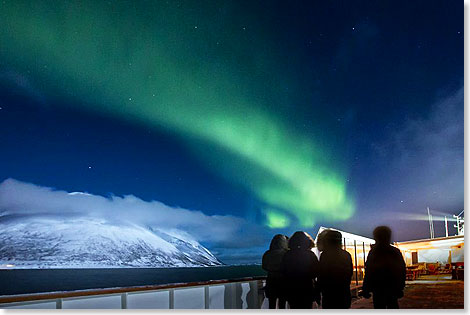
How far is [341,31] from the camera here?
538cm

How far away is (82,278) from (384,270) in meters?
80.0

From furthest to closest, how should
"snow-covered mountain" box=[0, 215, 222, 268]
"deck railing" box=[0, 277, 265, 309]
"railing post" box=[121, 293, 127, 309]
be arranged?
"snow-covered mountain" box=[0, 215, 222, 268] < "railing post" box=[121, 293, 127, 309] < "deck railing" box=[0, 277, 265, 309]

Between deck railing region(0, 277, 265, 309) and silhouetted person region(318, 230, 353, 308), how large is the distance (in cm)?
87

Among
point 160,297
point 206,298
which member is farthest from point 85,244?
point 160,297

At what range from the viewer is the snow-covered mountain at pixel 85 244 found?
4773 cm

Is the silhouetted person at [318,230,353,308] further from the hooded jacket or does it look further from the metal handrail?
the metal handrail

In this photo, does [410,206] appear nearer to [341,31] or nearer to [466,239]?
[466,239]

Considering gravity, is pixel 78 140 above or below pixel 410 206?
above

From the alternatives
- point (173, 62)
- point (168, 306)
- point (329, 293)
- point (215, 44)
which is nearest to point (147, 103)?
point (173, 62)

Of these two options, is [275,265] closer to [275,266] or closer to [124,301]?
[275,266]

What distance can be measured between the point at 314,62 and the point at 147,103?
240 centimetres

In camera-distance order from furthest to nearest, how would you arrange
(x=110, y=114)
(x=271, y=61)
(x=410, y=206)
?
(x=110, y=114), (x=271, y=61), (x=410, y=206)

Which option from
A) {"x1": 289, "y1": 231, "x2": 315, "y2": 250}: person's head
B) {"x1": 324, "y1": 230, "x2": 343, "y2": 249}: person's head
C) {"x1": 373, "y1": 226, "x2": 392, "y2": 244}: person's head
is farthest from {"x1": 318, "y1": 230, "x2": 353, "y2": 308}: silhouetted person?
{"x1": 373, "y1": 226, "x2": 392, "y2": 244}: person's head

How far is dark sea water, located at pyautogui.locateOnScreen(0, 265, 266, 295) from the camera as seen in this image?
61438 mm
